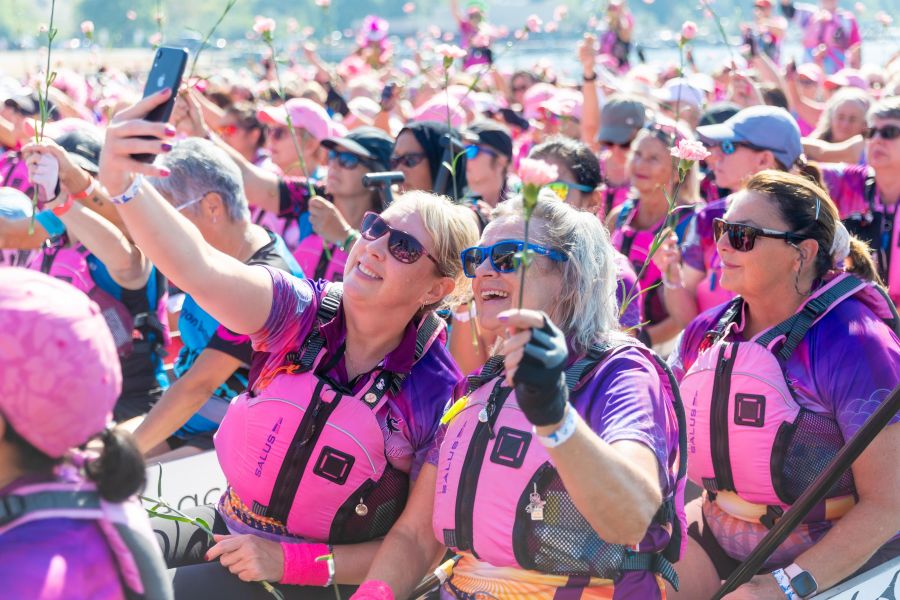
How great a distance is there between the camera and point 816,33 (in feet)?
39.6

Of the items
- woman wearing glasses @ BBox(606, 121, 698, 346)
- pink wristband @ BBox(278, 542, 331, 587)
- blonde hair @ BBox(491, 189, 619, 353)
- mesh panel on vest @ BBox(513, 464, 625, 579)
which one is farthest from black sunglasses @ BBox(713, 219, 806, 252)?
woman wearing glasses @ BBox(606, 121, 698, 346)

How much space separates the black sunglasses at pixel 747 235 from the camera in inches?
128

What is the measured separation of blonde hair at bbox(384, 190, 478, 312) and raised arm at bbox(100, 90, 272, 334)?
49 cm

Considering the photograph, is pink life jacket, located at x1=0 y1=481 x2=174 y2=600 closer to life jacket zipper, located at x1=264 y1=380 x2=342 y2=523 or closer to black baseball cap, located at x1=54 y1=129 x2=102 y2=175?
life jacket zipper, located at x1=264 y1=380 x2=342 y2=523

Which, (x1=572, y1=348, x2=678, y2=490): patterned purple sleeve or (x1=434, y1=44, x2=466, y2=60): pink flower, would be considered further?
(x1=434, y1=44, x2=466, y2=60): pink flower

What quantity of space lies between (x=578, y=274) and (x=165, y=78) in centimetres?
114

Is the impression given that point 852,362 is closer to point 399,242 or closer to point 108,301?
point 399,242

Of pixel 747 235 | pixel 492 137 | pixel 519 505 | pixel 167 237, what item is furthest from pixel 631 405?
pixel 492 137

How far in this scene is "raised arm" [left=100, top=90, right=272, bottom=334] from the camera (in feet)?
7.95

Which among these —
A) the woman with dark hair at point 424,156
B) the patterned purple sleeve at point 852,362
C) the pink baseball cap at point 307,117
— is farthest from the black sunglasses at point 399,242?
the pink baseball cap at point 307,117

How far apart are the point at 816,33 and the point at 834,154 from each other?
5949 millimetres

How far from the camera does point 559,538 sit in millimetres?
2537

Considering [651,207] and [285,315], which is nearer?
[285,315]

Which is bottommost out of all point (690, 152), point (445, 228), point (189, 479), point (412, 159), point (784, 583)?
point (189, 479)
